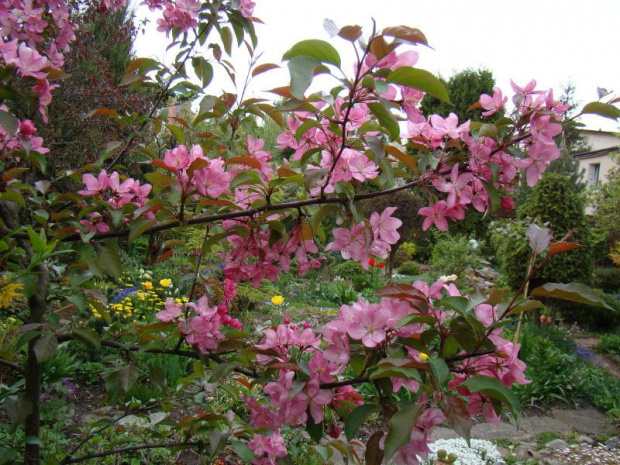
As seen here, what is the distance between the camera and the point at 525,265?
571cm

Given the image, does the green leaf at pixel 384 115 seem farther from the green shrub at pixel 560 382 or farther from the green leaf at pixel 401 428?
the green shrub at pixel 560 382

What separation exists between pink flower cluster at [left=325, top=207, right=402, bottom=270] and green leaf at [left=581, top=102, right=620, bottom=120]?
0.35 metres

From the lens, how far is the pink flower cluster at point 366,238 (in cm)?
90

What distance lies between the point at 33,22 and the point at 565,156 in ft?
52.5

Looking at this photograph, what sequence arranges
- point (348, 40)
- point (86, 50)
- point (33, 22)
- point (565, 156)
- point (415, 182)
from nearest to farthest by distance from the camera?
point (348, 40)
point (415, 182)
point (33, 22)
point (86, 50)
point (565, 156)

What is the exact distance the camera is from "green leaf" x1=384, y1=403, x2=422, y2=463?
24.4 inches

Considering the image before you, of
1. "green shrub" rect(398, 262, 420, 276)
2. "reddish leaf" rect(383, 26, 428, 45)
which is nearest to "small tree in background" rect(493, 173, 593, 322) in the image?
Answer: "green shrub" rect(398, 262, 420, 276)

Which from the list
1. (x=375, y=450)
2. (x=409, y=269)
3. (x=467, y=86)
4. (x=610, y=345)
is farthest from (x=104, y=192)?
(x=467, y=86)

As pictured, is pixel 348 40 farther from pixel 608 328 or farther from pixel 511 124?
pixel 608 328

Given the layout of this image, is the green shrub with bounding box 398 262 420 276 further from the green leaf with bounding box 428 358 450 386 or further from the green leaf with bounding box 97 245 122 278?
the green leaf with bounding box 428 358 450 386

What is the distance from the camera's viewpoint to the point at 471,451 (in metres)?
2.78

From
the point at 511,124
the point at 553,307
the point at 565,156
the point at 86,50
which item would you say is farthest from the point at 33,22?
the point at 565,156

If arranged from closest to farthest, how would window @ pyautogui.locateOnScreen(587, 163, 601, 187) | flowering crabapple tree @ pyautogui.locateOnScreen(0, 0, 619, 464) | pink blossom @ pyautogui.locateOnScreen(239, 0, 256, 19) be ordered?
flowering crabapple tree @ pyautogui.locateOnScreen(0, 0, 619, 464) → pink blossom @ pyautogui.locateOnScreen(239, 0, 256, 19) → window @ pyautogui.locateOnScreen(587, 163, 601, 187)

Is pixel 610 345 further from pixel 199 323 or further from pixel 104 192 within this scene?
pixel 104 192
